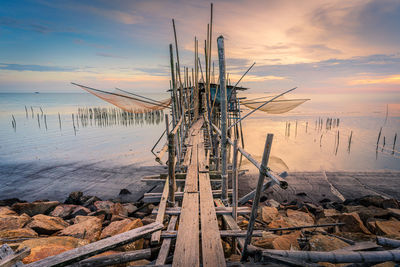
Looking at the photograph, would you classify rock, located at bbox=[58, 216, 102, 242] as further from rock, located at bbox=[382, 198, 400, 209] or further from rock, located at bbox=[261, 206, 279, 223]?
rock, located at bbox=[382, 198, 400, 209]

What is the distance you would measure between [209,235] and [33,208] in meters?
6.78

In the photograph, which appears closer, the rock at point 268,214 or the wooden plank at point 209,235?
the wooden plank at point 209,235

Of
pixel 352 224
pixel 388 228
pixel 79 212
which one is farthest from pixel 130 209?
pixel 388 228

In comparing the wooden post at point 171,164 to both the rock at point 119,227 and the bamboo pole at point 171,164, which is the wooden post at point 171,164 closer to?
the bamboo pole at point 171,164

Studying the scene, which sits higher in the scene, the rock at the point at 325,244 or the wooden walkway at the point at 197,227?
the wooden walkway at the point at 197,227

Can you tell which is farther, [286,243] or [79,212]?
[79,212]

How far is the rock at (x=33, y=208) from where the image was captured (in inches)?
254

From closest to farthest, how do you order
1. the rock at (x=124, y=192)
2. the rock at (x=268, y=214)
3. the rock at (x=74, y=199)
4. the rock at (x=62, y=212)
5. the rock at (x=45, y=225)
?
1. the rock at (x=45, y=225)
2. the rock at (x=268, y=214)
3. the rock at (x=62, y=212)
4. the rock at (x=74, y=199)
5. the rock at (x=124, y=192)

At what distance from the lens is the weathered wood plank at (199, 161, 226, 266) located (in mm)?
2473

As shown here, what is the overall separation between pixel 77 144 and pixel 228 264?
18417 mm

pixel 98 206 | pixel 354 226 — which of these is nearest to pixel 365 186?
pixel 354 226

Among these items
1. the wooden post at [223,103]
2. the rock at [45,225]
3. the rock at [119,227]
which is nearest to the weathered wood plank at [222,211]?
the wooden post at [223,103]

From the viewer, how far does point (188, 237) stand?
291 centimetres

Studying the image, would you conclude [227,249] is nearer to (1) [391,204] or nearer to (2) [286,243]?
(2) [286,243]
